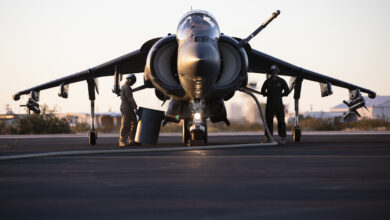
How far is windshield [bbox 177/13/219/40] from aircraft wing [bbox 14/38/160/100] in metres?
3.14

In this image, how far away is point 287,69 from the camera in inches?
702

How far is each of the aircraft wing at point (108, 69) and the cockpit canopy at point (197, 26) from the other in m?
3.07

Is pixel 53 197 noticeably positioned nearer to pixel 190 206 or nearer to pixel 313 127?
pixel 190 206


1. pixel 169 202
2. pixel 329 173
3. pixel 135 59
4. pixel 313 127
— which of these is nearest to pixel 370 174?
pixel 329 173

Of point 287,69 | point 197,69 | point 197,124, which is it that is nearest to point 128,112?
point 197,124

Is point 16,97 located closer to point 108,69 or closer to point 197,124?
point 108,69

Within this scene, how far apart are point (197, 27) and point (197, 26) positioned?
0.16 ft

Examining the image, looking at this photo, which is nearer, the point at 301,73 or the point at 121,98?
the point at 121,98

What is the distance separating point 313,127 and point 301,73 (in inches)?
871

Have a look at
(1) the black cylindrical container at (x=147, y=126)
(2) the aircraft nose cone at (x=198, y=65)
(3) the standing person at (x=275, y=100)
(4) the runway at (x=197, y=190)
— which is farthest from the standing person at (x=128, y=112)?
(4) the runway at (x=197, y=190)

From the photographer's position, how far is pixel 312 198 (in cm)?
454

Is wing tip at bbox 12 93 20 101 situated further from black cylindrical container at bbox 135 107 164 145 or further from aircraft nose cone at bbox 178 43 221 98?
aircraft nose cone at bbox 178 43 221 98

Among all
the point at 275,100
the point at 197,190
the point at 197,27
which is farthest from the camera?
the point at 275,100

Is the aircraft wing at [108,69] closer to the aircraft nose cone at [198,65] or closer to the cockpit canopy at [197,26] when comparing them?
the cockpit canopy at [197,26]
